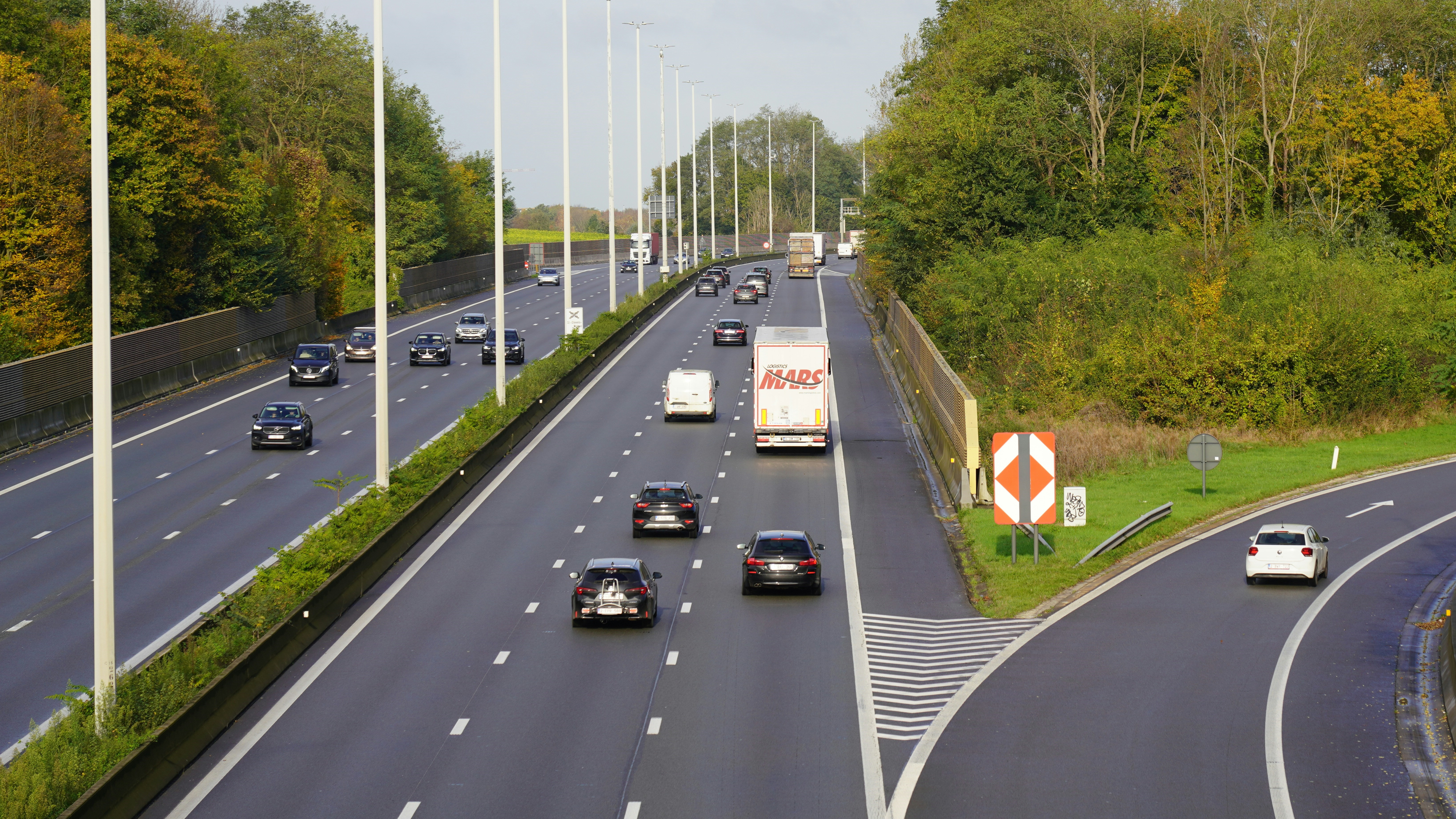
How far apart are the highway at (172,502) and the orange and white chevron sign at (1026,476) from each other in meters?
16.5

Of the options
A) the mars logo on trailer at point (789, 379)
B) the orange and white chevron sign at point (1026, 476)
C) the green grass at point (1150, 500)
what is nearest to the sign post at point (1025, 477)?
the orange and white chevron sign at point (1026, 476)

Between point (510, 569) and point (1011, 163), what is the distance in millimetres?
52193

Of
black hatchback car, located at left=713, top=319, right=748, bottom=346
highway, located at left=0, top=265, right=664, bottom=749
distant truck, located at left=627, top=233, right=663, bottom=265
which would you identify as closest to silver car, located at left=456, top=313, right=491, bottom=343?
highway, located at left=0, top=265, right=664, bottom=749

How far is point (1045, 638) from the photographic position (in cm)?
2717

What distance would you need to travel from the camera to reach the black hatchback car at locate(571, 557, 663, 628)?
26906 millimetres

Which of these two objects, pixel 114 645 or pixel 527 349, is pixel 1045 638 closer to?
pixel 114 645

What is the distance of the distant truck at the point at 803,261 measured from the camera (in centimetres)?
13062

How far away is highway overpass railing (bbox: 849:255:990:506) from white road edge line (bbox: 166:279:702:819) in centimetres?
A: 1286

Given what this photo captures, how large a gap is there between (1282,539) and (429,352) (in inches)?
1820

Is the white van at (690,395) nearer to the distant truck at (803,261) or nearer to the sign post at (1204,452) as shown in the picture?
the sign post at (1204,452)

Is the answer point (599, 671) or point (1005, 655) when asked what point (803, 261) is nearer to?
point (1005, 655)

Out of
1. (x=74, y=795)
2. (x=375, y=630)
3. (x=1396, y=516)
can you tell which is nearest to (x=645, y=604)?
(x=375, y=630)

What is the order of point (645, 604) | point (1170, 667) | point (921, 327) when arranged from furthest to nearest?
1. point (921, 327)
2. point (645, 604)
3. point (1170, 667)

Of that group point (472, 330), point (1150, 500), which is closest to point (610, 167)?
point (472, 330)
